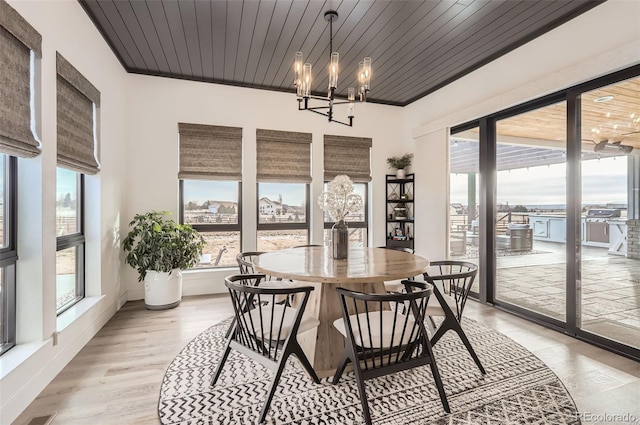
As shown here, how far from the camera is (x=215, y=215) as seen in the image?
4.46m

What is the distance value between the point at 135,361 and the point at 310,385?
1.43m

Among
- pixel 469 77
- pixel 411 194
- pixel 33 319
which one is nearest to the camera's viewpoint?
pixel 33 319

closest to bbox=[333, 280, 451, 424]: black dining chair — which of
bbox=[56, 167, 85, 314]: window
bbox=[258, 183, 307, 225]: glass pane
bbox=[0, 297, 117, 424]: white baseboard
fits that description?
bbox=[0, 297, 117, 424]: white baseboard

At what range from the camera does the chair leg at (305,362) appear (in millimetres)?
1935

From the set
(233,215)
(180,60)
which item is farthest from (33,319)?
(180,60)

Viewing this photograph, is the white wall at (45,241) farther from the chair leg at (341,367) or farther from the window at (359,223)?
the window at (359,223)

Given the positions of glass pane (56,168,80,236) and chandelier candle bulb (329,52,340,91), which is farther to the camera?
glass pane (56,168,80,236)

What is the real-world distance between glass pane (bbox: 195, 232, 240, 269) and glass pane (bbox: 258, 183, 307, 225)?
479 mm

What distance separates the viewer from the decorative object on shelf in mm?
2660

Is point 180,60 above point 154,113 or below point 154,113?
above

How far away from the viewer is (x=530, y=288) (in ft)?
11.5

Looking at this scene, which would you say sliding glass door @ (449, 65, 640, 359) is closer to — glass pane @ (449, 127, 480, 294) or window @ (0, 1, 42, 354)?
glass pane @ (449, 127, 480, 294)

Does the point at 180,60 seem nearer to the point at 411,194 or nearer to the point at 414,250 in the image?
the point at 411,194

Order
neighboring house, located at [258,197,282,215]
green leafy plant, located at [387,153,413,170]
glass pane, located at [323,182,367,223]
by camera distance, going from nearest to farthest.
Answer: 1. neighboring house, located at [258,197,282,215]
2. green leafy plant, located at [387,153,413,170]
3. glass pane, located at [323,182,367,223]
